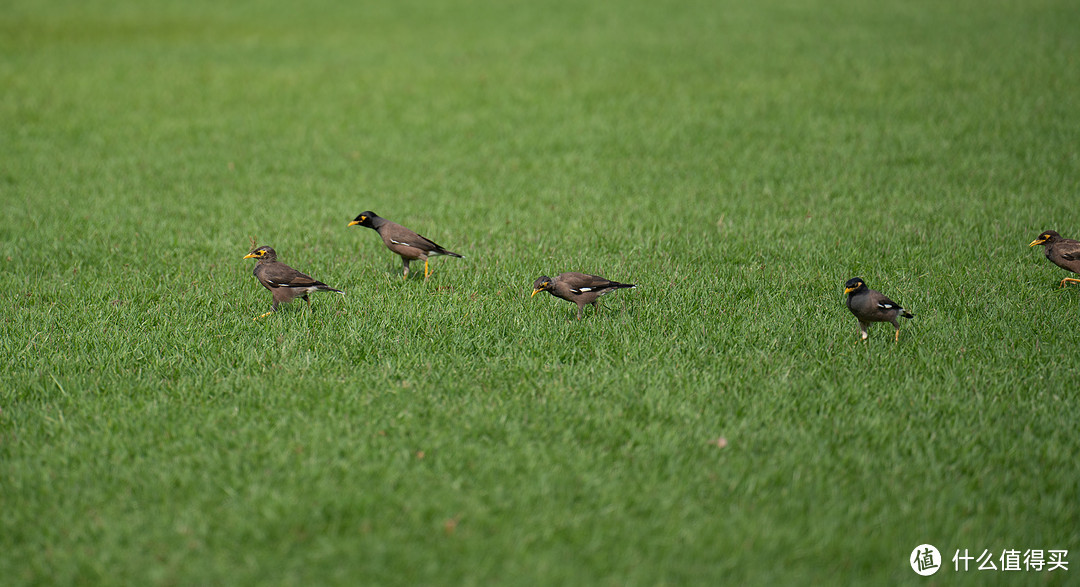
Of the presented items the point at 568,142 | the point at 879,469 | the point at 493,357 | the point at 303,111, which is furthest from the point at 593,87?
the point at 879,469

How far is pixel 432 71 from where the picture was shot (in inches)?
856

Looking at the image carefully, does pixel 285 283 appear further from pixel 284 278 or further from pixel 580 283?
pixel 580 283

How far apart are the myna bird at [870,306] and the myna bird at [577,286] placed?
6.58 ft

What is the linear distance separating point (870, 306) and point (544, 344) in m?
2.89

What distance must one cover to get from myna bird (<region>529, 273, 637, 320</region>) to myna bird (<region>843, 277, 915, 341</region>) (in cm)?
201

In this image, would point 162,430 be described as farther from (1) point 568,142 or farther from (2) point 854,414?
(1) point 568,142

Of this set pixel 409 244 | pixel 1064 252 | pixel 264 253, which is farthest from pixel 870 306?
pixel 264 253

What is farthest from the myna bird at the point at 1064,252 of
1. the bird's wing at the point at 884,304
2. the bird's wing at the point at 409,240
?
the bird's wing at the point at 409,240

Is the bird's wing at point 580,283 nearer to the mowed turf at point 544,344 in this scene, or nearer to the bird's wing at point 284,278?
the mowed turf at point 544,344

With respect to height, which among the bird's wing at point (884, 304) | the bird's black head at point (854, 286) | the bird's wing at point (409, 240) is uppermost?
the bird's black head at point (854, 286)

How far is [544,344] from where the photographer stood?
739 cm

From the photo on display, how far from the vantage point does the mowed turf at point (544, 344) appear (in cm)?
492

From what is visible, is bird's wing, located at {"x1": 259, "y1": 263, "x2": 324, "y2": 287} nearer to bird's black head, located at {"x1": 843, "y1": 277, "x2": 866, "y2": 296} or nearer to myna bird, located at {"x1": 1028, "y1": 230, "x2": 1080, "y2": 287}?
bird's black head, located at {"x1": 843, "y1": 277, "x2": 866, "y2": 296}

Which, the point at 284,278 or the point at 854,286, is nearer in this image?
the point at 854,286
